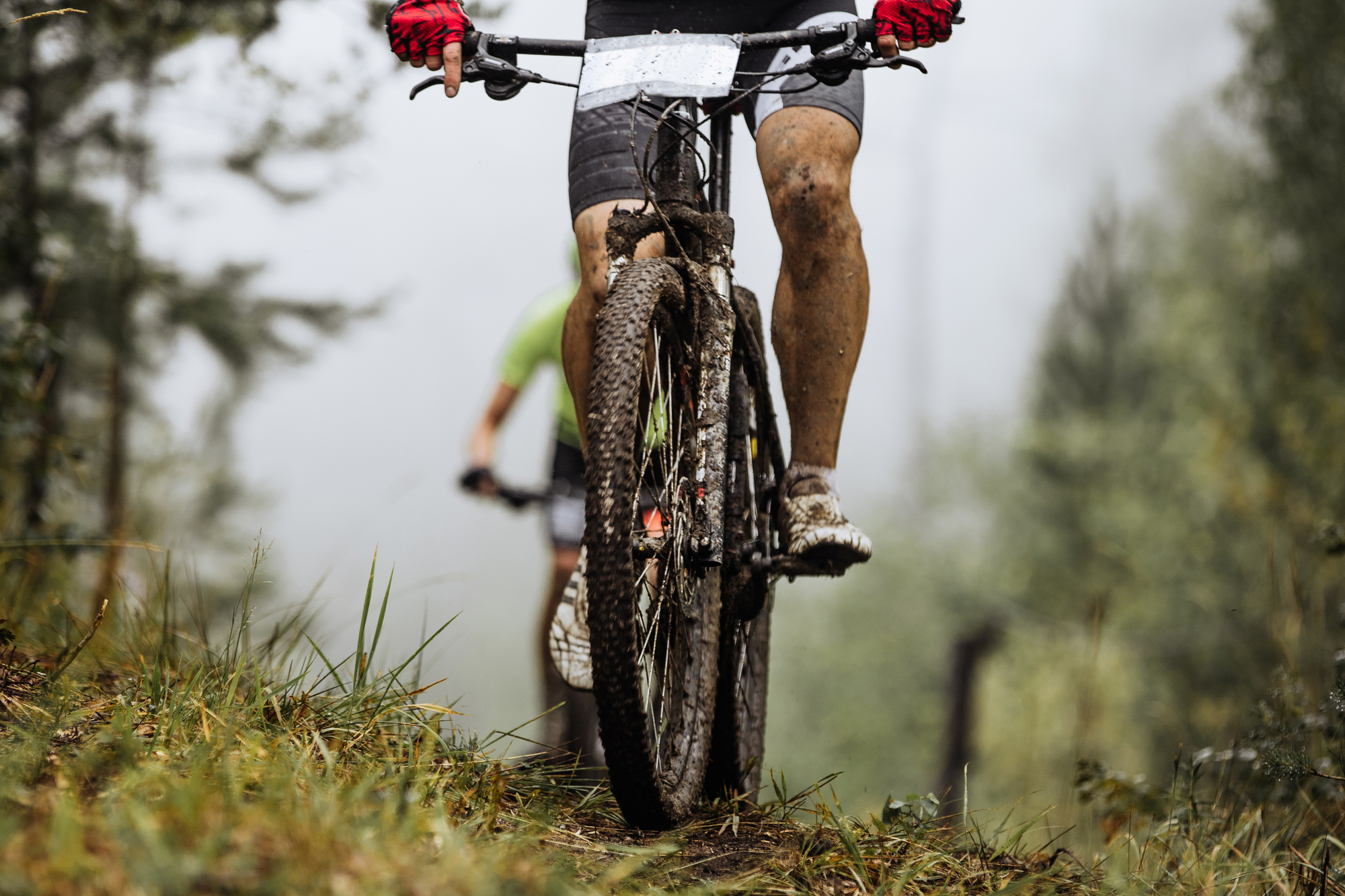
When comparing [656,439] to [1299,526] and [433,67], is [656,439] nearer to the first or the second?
[433,67]

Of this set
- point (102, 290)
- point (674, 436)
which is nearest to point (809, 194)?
point (674, 436)

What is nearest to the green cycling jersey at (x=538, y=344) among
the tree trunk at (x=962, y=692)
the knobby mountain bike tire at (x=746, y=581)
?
the knobby mountain bike tire at (x=746, y=581)

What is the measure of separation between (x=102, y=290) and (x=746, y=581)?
21.9ft

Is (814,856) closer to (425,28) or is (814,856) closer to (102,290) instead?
(425,28)

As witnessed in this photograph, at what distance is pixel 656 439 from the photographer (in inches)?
80.6

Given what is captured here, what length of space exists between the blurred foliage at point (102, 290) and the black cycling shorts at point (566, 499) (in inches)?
55.3

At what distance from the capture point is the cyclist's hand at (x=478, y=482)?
4.68 m

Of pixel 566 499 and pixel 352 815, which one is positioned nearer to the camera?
pixel 352 815

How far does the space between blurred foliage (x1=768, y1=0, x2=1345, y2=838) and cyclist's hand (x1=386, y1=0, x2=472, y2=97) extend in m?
1.70

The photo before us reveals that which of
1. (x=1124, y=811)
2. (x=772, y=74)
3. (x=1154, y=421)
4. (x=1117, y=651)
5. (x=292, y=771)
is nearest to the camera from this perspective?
(x=292, y=771)

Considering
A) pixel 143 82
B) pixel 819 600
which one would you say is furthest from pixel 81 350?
pixel 819 600

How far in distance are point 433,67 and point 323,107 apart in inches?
214

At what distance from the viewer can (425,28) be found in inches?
83.9

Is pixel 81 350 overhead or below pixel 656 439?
overhead
